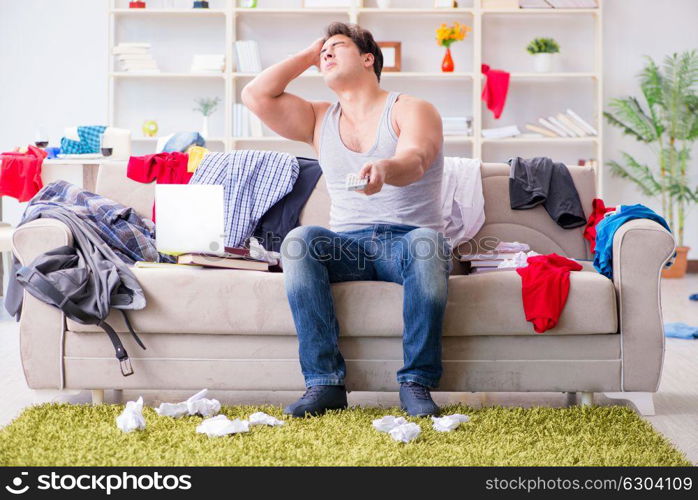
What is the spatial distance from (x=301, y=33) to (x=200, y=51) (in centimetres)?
72

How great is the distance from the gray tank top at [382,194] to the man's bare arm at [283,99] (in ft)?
0.41

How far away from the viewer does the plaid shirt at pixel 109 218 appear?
277cm

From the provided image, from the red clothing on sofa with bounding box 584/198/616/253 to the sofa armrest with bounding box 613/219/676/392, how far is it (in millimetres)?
475

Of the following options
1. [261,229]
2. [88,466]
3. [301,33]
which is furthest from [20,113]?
[88,466]

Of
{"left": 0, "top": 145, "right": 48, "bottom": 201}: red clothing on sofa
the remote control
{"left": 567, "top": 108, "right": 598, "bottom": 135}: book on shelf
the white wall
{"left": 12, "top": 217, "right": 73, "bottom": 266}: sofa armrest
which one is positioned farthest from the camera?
the white wall

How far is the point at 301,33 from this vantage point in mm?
6316

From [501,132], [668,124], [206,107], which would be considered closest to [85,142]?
[206,107]

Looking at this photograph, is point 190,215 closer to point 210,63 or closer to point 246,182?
point 246,182

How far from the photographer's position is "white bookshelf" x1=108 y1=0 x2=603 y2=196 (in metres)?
6.05

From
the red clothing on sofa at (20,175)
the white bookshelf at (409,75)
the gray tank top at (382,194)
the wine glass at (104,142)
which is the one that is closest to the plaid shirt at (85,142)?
the wine glass at (104,142)

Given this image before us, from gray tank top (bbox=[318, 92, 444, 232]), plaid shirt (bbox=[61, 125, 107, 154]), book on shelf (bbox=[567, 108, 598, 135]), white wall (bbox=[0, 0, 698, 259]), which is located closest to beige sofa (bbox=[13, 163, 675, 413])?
gray tank top (bbox=[318, 92, 444, 232])

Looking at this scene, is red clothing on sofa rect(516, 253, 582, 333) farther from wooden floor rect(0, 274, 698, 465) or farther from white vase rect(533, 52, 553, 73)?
white vase rect(533, 52, 553, 73)

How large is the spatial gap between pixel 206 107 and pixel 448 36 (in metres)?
1.71
